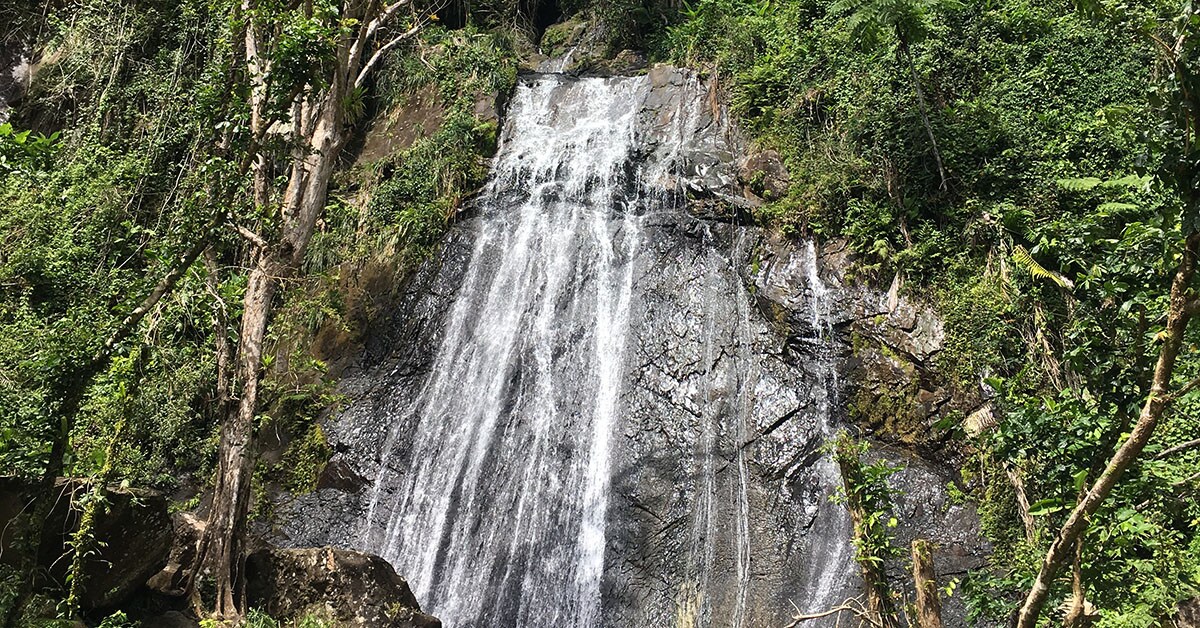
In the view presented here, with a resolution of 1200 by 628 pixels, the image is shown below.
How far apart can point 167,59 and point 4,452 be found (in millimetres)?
11058

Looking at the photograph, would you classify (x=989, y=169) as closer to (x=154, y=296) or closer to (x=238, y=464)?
(x=238, y=464)

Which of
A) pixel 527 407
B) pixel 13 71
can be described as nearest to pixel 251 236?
pixel 527 407

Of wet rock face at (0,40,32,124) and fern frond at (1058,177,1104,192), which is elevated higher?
wet rock face at (0,40,32,124)

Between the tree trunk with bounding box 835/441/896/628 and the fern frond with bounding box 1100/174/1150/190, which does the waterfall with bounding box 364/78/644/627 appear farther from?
the fern frond with bounding box 1100/174/1150/190

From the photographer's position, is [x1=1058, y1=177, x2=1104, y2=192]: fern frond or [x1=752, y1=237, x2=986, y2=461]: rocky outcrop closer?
[x1=752, y1=237, x2=986, y2=461]: rocky outcrop

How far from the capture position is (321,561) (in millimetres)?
6859

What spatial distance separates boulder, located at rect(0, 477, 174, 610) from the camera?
5191 millimetres

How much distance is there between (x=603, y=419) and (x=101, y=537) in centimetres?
553

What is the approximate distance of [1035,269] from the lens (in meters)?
8.67

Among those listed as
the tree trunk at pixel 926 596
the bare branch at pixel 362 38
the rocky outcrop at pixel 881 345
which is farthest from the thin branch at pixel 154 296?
the rocky outcrop at pixel 881 345

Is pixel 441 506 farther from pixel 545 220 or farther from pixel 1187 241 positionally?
pixel 1187 241

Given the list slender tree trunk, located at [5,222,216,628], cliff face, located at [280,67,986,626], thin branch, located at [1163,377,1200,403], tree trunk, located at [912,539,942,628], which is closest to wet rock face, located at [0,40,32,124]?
cliff face, located at [280,67,986,626]

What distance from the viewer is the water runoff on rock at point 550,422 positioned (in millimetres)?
8516

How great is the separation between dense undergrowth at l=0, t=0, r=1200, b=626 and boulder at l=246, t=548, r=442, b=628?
5.72ft
